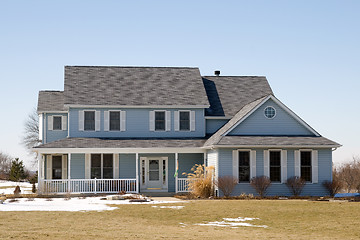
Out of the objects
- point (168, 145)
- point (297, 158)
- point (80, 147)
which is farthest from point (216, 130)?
point (80, 147)

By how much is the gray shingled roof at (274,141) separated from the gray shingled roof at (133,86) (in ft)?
17.4

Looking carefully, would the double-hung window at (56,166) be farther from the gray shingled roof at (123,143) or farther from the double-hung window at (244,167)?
the double-hung window at (244,167)

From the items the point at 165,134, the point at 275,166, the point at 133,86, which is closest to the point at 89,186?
the point at 165,134

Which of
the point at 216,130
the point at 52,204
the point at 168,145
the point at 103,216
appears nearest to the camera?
the point at 103,216

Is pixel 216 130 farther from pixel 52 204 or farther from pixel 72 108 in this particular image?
pixel 52 204

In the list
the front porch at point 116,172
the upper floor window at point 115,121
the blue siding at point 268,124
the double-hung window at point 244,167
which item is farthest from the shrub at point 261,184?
the upper floor window at point 115,121

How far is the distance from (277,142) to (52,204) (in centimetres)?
1245

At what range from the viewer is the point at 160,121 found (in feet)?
115

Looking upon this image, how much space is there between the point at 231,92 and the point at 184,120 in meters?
5.08

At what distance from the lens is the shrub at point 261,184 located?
2952 cm

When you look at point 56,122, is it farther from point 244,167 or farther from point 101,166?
point 244,167

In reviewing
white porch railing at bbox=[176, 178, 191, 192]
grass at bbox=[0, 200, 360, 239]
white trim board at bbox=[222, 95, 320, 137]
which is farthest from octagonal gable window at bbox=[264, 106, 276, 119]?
grass at bbox=[0, 200, 360, 239]

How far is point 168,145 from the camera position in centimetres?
3275

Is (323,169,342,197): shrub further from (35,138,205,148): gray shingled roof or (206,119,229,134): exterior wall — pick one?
(206,119,229,134): exterior wall
